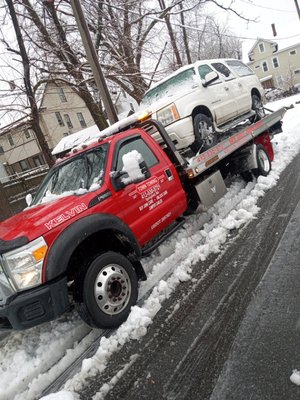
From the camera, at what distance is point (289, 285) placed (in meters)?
3.52

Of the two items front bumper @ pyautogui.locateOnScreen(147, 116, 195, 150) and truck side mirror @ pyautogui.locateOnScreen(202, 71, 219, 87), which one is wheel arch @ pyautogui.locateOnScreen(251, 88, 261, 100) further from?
front bumper @ pyautogui.locateOnScreen(147, 116, 195, 150)

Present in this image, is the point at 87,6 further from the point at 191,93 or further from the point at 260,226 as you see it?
the point at 260,226

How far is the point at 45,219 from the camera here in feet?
11.4

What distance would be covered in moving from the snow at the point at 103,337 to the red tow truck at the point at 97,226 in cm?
25

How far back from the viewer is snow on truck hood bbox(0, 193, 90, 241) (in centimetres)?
337

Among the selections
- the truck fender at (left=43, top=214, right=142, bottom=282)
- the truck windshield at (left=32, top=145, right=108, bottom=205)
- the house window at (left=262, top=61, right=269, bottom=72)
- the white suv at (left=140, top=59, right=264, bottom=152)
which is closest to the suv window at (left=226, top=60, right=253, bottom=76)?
the white suv at (left=140, top=59, right=264, bottom=152)

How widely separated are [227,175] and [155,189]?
3167 millimetres

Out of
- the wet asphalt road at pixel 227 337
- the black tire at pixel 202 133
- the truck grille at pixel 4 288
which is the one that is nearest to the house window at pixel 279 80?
the black tire at pixel 202 133

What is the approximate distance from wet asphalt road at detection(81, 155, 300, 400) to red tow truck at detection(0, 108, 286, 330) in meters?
0.60

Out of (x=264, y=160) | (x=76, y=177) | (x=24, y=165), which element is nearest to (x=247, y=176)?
(x=264, y=160)

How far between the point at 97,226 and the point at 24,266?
856 millimetres

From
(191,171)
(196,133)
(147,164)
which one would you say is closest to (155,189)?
(147,164)

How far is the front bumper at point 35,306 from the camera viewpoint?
319cm

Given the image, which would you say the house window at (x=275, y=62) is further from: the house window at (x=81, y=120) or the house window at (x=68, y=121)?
the house window at (x=68, y=121)
